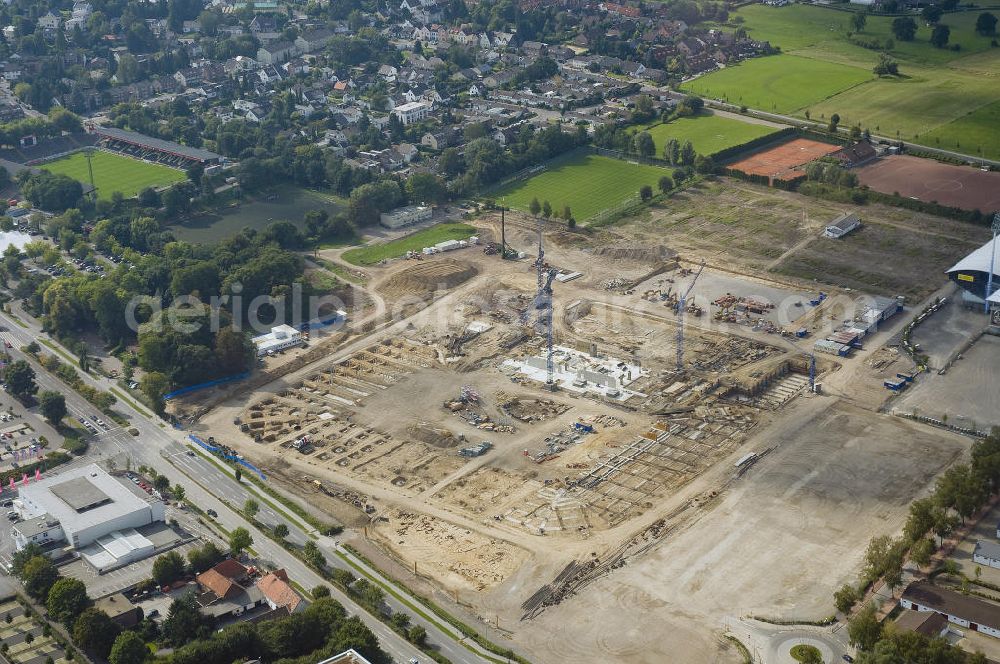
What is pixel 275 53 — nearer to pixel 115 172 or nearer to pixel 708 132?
pixel 115 172

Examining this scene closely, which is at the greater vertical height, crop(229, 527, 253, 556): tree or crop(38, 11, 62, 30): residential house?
crop(38, 11, 62, 30): residential house

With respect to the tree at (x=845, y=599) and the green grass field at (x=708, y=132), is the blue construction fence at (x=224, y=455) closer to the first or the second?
the tree at (x=845, y=599)

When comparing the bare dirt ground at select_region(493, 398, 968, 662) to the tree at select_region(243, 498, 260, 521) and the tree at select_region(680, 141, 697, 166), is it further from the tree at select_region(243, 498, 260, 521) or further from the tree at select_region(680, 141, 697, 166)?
the tree at select_region(680, 141, 697, 166)

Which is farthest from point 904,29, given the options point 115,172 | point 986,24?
point 115,172

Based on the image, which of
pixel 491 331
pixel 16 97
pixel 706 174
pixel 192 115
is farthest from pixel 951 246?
pixel 16 97

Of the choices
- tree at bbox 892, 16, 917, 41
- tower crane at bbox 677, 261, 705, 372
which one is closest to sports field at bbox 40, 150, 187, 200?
tower crane at bbox 677, 261, 705, 372

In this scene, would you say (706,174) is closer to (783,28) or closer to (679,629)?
(783,28)
